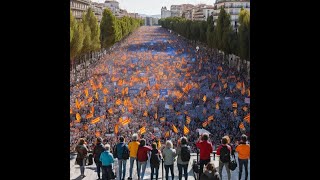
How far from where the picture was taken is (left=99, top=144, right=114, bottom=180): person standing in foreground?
1138 centimetres

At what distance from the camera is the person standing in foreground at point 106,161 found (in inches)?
448

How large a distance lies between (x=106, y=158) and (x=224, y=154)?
107 inches

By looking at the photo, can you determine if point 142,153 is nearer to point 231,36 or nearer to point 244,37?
point 244,37

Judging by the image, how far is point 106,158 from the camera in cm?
1140

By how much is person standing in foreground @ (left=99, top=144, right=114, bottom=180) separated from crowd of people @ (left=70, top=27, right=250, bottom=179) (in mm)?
3972

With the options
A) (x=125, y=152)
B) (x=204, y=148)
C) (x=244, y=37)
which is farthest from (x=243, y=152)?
(x=244, y=37)

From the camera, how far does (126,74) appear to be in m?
37.0

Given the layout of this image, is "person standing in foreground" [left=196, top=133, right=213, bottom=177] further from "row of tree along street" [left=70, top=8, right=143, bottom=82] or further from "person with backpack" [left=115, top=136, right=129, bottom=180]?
"row of tree along street" [left=70, top=8, right=143, bottom=82]

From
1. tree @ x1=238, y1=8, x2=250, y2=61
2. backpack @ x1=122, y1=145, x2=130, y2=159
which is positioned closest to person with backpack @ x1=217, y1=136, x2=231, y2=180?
backpack @ x1=122, y1=145, x2=130, y2=159

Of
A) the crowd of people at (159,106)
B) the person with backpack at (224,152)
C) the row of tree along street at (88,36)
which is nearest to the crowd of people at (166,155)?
the person with backpack at (224,152)
